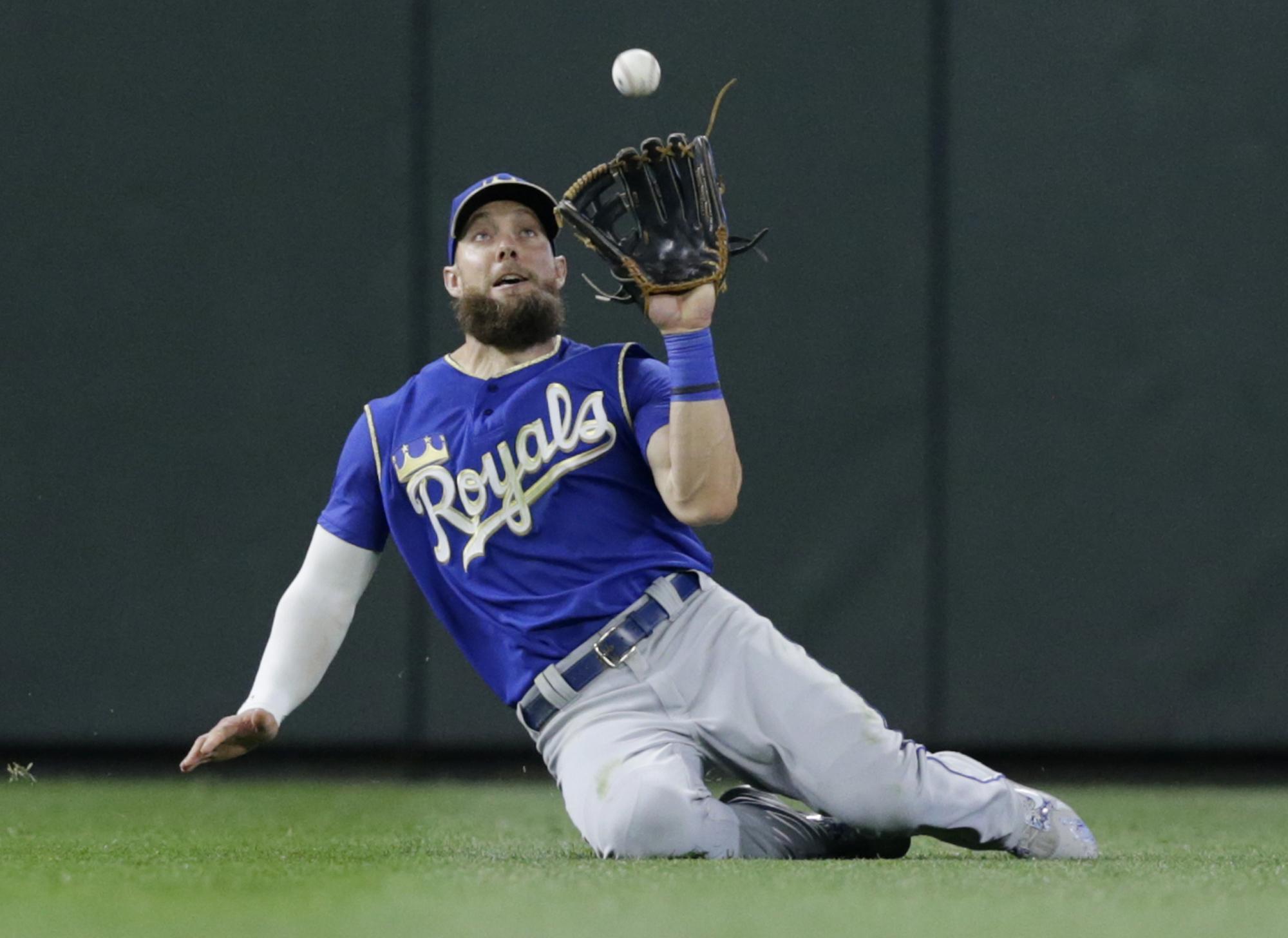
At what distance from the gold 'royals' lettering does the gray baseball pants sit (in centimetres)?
28

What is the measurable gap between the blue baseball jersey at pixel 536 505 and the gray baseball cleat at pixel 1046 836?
74 centimetres

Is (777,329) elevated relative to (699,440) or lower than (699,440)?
elevated

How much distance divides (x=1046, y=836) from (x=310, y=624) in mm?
1421

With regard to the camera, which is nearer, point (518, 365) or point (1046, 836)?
point (1046, 836)

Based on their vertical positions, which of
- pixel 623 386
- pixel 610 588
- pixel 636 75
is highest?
pixel 636 75

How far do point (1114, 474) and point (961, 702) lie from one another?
765 mm

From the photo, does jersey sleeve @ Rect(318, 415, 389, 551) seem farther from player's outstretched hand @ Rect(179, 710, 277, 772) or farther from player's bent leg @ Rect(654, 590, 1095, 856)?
player's bent leg @ Rect(654, 590, 1095, 856)

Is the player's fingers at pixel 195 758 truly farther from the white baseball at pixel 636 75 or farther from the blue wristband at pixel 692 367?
the white baseball at pixel 636 75

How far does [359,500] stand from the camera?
145 inches

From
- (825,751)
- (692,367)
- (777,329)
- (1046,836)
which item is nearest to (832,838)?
(825,751)

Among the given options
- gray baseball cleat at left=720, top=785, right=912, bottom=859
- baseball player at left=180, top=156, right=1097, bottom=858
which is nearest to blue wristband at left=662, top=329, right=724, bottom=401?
baseball player at left=180, top=156, right=1097, bottom=858

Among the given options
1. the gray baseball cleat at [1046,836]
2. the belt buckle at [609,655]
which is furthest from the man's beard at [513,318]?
the gray baseball cleat at [1046,836]

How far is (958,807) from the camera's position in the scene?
3275mm

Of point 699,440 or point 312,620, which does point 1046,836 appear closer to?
point 699,440
